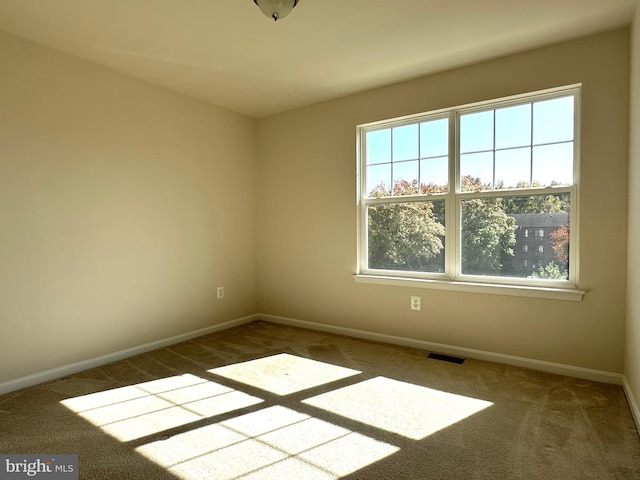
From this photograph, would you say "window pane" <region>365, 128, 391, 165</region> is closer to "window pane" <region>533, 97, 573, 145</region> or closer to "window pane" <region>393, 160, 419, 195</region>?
"window pane" <region>393, 160, 419, 195</region>

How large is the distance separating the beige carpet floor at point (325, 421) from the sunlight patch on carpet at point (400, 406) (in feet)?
0.03

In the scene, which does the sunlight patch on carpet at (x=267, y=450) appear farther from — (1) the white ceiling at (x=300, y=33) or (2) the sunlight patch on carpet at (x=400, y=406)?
(1) the white ceiling at (x=300, y=33)

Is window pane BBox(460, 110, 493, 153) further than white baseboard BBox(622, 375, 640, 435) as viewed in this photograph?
Yes

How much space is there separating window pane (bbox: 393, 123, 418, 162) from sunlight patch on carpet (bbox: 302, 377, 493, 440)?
2.08 m

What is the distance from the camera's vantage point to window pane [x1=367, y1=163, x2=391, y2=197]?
3.58 metres

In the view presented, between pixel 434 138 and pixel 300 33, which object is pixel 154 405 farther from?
pixel 434 138

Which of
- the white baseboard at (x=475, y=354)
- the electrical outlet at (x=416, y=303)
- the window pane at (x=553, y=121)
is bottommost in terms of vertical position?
the white baseboard at (x=475, y=354)

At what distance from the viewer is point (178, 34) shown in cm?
250

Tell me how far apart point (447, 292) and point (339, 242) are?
122 cm

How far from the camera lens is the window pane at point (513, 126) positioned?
287 centimetres

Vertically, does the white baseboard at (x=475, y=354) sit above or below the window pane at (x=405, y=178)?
below

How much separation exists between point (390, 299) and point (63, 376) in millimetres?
2834

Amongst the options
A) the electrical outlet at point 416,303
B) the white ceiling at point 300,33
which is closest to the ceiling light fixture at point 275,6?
the white ceiling at point 300,33

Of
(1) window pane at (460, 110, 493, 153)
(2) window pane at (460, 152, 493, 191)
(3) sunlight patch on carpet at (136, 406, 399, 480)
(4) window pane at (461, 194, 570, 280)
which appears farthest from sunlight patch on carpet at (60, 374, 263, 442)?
(1) window pane at (460, 110, 493, 153)
